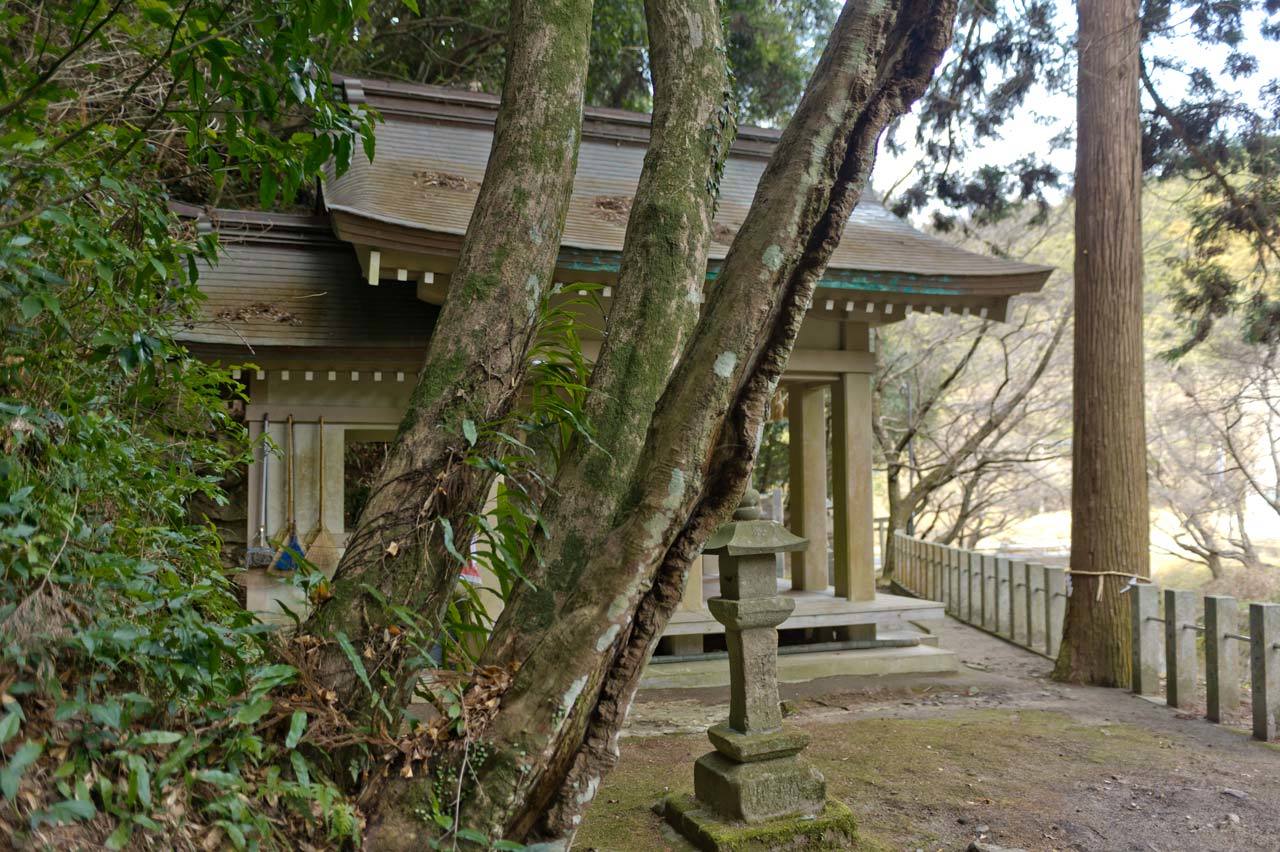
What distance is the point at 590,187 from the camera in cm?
805

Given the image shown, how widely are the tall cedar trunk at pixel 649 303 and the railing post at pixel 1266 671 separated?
502 cm

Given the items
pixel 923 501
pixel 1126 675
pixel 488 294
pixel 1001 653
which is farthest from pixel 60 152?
pixel 923 501

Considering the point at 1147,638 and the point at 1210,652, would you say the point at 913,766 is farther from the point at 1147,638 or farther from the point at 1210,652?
the point at 1147,638

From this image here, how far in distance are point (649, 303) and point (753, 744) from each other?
7.16 ft

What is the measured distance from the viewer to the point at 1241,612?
1304 centimetres

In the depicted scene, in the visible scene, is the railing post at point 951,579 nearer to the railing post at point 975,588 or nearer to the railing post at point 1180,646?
the railing post at point 975,588

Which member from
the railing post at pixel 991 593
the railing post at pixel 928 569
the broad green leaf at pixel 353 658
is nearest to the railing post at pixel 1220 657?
the railing post at pixel 991 593

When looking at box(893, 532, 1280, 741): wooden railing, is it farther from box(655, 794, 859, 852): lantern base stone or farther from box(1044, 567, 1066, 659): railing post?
box(655, 794, 859, 852): lantern base stone

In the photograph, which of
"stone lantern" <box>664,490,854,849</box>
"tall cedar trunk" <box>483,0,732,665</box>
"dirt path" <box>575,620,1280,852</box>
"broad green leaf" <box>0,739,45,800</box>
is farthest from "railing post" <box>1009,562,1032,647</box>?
"broad green leaf" <box>0,739,45,800</box>

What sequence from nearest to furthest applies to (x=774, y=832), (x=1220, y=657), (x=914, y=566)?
(x=774, y=832) < (x=1220, y=657) < (x=914, y=566)

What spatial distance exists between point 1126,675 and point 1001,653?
172 cm

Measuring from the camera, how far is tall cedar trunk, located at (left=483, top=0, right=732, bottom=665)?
2031mm

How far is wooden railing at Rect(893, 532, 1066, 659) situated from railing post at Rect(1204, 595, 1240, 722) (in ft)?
7.53

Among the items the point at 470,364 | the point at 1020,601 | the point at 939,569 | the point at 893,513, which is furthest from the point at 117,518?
the point at 893,513
